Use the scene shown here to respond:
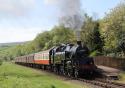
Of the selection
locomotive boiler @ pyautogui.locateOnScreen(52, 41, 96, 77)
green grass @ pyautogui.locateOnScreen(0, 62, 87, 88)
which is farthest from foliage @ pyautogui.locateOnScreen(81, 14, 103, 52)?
green grass @ pyautogui.locateOnScreen(0, 62, 87, 88)

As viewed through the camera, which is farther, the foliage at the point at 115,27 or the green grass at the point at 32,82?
the foliage at the point at 115,27

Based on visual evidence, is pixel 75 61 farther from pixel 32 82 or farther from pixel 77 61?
pixel 32 82

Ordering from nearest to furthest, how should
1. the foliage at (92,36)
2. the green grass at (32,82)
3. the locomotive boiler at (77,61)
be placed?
the green grass at (32,82), the locomotive boiler at (77,61), the foliage at (92,36)

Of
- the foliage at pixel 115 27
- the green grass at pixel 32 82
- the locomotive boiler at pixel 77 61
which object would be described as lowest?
the green grass at pixel 32 82

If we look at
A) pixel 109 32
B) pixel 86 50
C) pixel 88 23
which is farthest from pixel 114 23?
pixel 88 23

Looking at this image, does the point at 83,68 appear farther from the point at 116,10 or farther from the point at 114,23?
the point at 116,10

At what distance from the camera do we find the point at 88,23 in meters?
76.6

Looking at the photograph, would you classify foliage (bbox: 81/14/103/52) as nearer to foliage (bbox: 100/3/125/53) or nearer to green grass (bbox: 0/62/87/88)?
foliage (bbox: 100/3/125/53)

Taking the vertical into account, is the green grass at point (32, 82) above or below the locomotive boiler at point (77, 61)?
below

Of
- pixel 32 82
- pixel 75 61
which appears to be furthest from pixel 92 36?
pixel 32 82

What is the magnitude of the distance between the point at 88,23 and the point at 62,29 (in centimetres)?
3274

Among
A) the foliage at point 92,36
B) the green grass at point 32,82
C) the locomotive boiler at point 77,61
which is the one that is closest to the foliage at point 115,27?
the locomotive boiler at point 77,61

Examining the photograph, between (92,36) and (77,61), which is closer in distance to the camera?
(77,61)

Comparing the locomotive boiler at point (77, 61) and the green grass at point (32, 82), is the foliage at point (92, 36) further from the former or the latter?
the green grass at point (32, 82)
